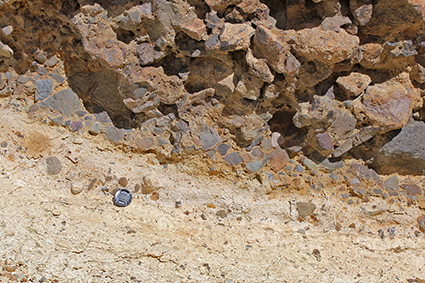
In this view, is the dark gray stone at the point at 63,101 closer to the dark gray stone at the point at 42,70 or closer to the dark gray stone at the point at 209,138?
the dark gray stone at the point at 42,70

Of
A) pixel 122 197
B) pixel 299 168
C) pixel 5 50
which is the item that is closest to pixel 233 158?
pixel 299 168

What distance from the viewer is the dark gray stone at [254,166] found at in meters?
3.10

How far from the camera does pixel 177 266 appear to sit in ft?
8.14

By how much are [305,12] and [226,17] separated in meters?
0.52

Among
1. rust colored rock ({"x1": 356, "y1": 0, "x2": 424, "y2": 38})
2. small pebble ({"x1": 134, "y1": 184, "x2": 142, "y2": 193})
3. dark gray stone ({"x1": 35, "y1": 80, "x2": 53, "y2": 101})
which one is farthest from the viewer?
dark gray stone ({"x1": 35, "y1": 80, "x2": 53, "y2": 101})

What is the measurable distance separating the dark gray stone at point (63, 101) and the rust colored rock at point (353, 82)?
79.1 inches

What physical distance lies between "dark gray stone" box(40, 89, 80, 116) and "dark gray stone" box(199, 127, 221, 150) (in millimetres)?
1045

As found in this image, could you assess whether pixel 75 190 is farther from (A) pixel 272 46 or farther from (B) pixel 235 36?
(A) pixel 272 46

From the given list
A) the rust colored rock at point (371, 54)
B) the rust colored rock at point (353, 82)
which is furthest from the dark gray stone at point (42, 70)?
the rust colored rock at point (371, 54)

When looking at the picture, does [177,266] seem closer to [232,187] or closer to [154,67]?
[232,187]

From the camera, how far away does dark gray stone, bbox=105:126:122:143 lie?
3.11 m

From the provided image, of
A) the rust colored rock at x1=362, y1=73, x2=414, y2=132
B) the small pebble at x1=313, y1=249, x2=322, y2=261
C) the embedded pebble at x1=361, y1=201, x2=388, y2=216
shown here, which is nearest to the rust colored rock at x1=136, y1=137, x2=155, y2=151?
the small pebble at x1=313, y1=249, x2=322, y2=261

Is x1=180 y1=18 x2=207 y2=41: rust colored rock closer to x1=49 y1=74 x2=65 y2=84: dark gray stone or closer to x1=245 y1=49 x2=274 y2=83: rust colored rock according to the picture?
x1=245 y1=49 x2=274 y2=83: rust colored rock

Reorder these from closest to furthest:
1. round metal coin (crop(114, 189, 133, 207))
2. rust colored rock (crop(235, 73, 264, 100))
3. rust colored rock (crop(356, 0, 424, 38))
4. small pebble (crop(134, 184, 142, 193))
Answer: rust colored rock (crop(356, 0, 424, 38)), rust colored rock (crop(235, 73, 264, 100)), round metal coin (crop(114, 189, 133, 207)), small pebble (crop(134, 184, 142, 193))
